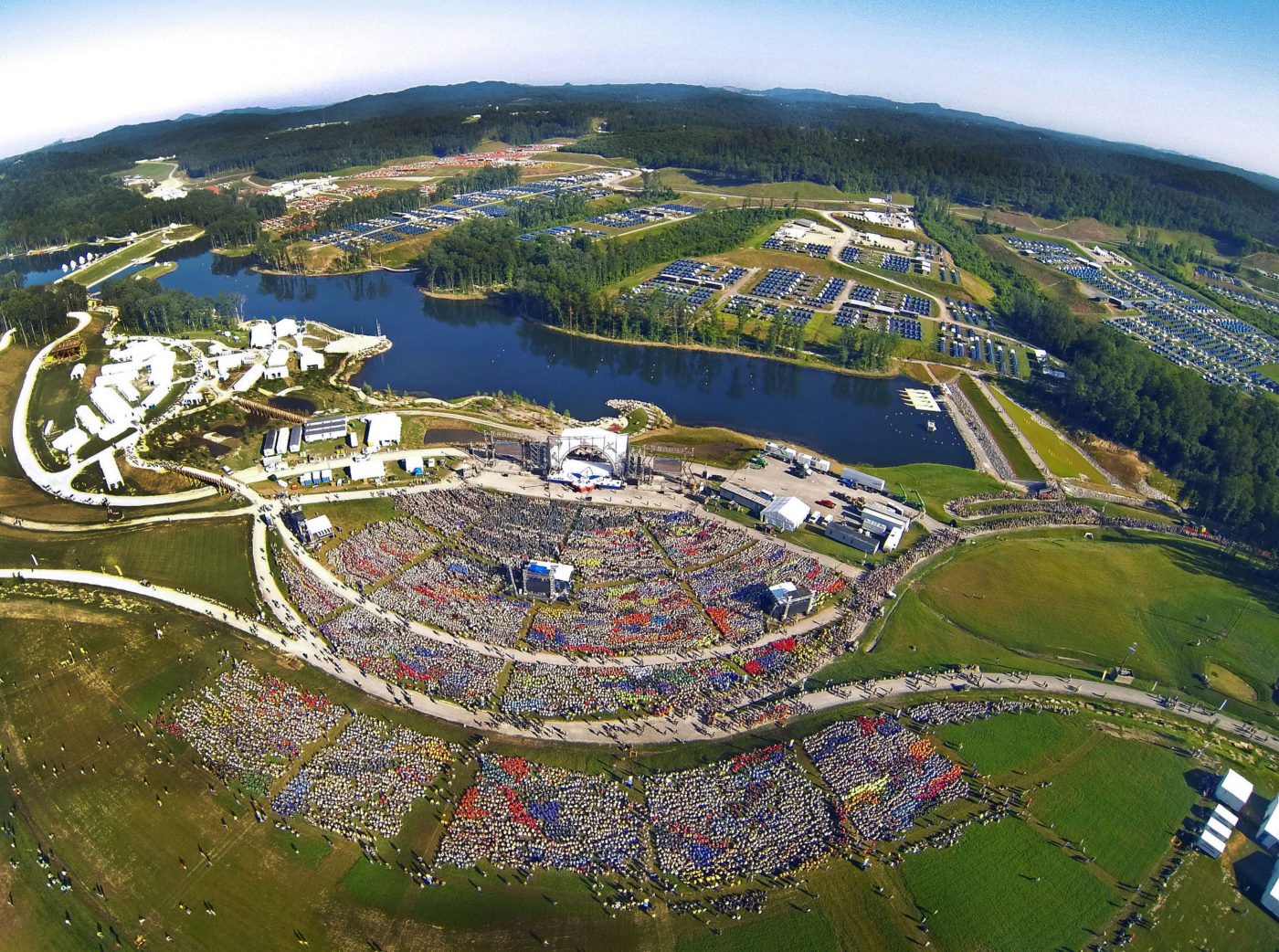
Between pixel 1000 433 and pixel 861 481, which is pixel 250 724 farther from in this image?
pixel 1000 433

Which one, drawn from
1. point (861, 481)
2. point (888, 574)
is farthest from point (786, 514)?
point (861, 481)

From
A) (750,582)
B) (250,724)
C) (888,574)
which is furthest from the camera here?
(888,574)

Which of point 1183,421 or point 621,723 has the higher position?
point 1183,421

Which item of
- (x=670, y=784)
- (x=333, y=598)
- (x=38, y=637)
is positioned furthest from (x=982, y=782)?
(x=38, y=637)

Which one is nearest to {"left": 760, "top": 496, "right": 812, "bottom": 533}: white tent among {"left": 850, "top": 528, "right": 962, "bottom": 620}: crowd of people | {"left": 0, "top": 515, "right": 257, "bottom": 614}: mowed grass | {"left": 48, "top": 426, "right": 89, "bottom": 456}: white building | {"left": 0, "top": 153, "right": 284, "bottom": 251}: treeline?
{"left": 850, "top": 528, "right": 962, "bottom": 620}: crowd of people

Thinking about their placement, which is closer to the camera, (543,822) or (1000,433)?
(543,822)
